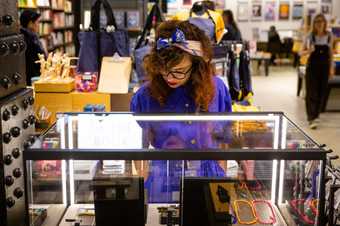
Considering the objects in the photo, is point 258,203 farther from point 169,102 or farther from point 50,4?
point 50,4

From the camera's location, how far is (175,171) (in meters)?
1.54

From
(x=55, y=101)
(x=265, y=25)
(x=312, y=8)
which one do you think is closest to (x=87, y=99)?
(x=55, y=101)

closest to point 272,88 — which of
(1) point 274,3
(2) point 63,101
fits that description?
(1) point 274,3

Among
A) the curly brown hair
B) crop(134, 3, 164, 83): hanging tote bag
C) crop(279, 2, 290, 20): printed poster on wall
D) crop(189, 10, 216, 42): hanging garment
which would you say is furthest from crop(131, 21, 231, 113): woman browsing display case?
crop(279, 2, 290, 20): printed poster on wall

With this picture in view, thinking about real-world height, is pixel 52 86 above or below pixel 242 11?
below

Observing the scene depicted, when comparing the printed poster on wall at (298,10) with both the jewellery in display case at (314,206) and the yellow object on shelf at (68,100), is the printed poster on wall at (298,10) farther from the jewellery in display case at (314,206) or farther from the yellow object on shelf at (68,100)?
the jewellery in display case at (314,206)

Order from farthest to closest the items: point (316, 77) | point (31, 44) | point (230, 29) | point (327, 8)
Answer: point (327, 8) < point (230, 29) < point (316, 77) < point (31, 44)

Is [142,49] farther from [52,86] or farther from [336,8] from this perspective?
[336,8]

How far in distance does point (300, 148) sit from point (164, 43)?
82 centimetres

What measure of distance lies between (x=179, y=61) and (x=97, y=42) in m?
2.21

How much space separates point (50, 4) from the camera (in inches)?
380

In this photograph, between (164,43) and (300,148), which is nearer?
(300,148)

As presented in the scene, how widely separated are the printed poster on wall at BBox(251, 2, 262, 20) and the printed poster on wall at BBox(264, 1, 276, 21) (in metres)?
0.17

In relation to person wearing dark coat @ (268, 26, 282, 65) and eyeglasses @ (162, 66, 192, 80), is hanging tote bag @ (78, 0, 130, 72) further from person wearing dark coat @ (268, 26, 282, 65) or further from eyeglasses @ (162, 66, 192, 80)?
person wearing dark coat @ (268, 26, 282, 65)
